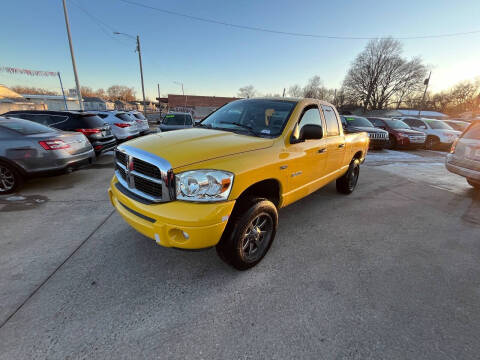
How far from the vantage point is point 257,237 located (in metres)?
2.41

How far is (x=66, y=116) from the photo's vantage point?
20.8 ft

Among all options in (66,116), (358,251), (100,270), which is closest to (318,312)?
(358,251)

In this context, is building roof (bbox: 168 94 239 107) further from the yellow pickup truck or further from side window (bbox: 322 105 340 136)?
the yellow pickup truck

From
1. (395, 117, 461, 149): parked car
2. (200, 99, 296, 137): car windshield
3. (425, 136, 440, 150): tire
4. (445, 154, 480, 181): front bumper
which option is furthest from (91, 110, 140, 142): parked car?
(425, 136, 440, 150): tire

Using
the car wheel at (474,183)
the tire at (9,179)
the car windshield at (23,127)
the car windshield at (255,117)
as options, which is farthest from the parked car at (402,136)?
the tire at (9,179)

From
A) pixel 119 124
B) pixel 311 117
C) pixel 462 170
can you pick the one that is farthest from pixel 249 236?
pixel 119 124

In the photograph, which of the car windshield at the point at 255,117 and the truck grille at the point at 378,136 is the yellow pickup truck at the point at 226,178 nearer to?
the car windshield at the point at 255,117

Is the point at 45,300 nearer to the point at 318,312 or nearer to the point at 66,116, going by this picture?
the point at 318,312

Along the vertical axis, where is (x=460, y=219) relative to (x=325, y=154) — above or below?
below

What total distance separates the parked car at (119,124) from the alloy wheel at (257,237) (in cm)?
896

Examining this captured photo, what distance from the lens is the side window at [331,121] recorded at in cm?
349

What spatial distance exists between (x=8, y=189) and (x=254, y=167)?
4972 mm

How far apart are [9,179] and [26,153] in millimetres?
621

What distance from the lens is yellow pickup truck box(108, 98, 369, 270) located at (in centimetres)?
185
